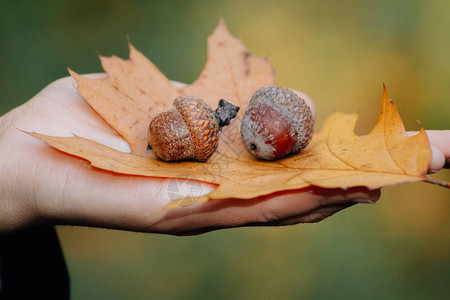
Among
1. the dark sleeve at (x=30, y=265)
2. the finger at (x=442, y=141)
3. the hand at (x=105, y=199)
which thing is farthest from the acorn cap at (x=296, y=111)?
the dark sleeve at (x=30, y=265)

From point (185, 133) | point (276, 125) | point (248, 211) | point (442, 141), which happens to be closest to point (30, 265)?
point (185, 133)

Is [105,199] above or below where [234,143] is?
below

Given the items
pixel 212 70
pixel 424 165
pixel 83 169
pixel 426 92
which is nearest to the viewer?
pixel 424 165

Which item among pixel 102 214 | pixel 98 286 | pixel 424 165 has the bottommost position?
pixel 98 286

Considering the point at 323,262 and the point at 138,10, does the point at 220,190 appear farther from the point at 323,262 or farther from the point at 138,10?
the point at 138,10

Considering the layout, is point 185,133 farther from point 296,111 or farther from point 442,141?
point 442,141

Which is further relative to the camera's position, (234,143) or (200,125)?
(234,143)

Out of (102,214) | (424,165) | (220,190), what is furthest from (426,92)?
(102,214)
